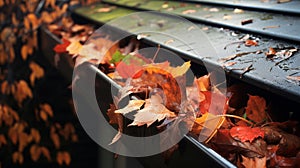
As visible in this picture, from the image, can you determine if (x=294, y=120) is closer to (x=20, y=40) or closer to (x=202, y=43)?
(x=202, y=43)

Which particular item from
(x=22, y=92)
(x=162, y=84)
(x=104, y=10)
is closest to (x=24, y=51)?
(x=22, y=92)

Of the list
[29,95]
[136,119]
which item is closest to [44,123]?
[29,95]

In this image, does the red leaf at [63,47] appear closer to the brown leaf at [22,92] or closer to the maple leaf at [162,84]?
the maple leaf at [162,84]

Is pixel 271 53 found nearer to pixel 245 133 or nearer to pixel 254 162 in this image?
pixel 245 133

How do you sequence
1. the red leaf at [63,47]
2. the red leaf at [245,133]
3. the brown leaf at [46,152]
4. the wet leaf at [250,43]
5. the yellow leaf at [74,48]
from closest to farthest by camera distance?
1. the red leaf at [245,133]
2. the wet leaf at [250,43]
3. the yellow leaf at [74,48]
4. the red leaf at [63,47]
5. the brown leaf at [46,152]

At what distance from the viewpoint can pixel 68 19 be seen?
12.5 feet

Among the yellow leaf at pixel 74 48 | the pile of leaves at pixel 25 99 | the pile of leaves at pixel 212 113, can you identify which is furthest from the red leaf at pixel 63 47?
the pile of leaves at pixel 25 99

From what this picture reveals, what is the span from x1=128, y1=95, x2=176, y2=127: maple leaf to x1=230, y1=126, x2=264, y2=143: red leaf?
0.64 feet

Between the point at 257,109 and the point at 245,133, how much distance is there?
0.18 metres

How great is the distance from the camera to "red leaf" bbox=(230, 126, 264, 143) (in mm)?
1165

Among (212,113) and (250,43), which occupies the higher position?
(250,43)

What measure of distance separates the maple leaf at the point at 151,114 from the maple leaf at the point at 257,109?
0.89 ft

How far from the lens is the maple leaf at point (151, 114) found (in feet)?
4.11

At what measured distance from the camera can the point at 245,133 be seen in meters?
1.19
